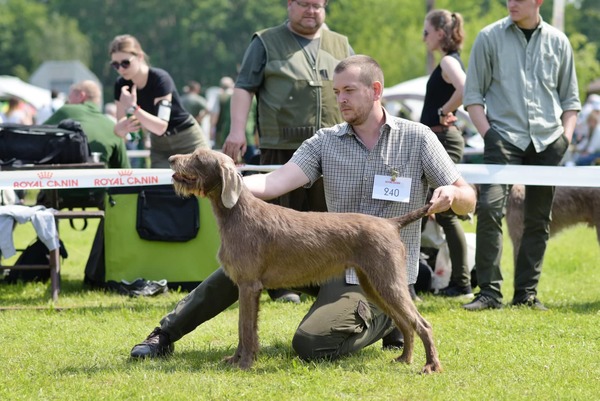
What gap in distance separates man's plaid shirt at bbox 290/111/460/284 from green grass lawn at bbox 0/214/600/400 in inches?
24.3

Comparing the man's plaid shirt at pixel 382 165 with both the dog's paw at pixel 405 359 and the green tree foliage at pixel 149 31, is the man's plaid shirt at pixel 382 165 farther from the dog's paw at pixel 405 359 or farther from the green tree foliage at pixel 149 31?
the green tree foliage at pixel 149 31

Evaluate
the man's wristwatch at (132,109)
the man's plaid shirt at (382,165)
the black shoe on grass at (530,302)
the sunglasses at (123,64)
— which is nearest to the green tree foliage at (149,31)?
the sunglasses at (123,64)

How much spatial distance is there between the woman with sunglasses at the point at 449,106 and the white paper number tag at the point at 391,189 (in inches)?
83.9

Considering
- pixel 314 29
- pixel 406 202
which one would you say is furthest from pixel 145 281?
pixel 406 202

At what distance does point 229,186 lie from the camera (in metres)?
4.16

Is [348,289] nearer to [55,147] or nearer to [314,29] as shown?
[314,29]

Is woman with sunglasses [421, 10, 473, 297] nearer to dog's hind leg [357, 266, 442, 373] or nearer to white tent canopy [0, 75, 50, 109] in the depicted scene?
dog's hind leg [357, 266, 442, 373]

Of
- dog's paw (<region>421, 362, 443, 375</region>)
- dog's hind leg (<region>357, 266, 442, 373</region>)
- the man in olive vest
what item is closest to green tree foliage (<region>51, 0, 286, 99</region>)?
the man in olive vest

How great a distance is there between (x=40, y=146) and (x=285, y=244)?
388 centimetres

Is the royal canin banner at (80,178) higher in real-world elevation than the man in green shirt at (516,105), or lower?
lower

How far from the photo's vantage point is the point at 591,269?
27.1ft

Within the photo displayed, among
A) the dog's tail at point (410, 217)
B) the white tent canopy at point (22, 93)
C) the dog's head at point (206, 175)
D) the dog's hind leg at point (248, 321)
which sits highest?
the dog's head at point (206, 175)

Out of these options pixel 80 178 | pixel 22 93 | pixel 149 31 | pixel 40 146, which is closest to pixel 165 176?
pixel 80 178

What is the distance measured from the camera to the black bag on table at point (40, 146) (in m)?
7.46
